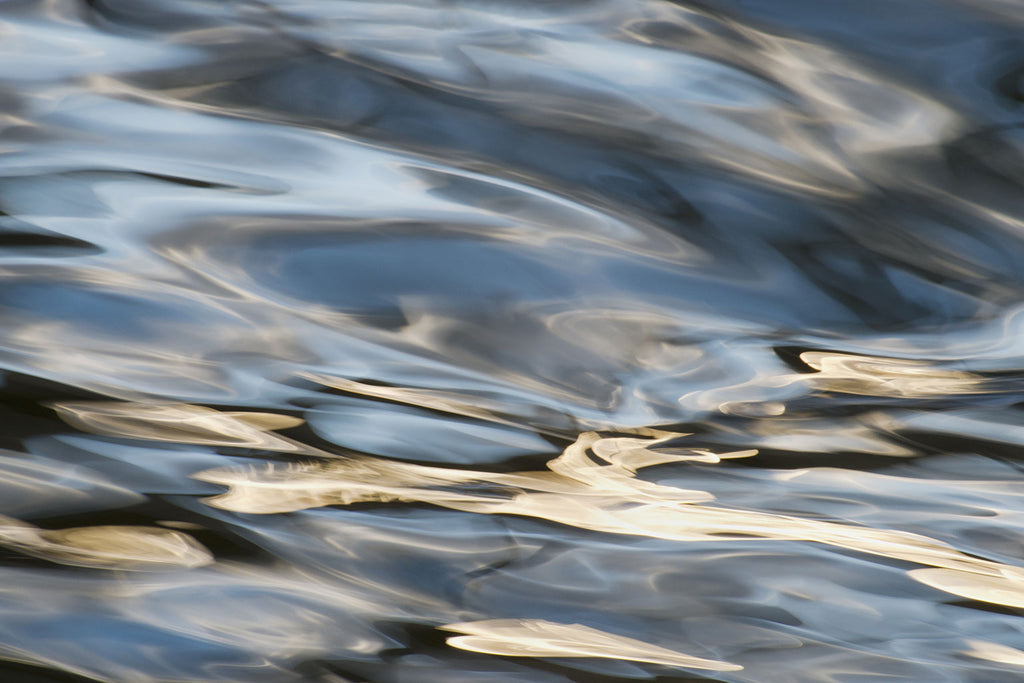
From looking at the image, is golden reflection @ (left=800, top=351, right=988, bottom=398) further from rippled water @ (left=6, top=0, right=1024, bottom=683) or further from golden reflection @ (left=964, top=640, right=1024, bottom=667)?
golden reflection @ (left=964, top=640, right=1024, bottom=667)

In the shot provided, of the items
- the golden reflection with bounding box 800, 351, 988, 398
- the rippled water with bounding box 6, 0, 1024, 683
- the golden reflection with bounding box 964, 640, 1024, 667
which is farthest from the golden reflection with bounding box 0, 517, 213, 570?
the golden reflection with bounding box 800, 351, 988, 398

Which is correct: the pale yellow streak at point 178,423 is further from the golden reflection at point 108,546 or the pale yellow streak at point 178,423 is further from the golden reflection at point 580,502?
the golden reflection at point 108,546

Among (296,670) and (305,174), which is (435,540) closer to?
(296,670)

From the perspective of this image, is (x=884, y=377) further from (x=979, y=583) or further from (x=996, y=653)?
(x=996, y=653)

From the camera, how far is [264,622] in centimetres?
74

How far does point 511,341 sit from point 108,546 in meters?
0.61

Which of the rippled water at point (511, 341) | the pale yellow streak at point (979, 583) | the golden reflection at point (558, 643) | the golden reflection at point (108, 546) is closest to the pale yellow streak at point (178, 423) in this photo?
the rippled water at point (511, 341)

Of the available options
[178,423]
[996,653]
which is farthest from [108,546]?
[996,653]

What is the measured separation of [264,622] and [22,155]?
0.97 meters

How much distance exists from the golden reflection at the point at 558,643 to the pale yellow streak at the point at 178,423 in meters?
0.28

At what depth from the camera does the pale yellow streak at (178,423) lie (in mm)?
975

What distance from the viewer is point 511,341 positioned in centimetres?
133

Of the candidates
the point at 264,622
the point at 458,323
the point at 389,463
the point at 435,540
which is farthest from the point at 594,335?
the point at 264,622

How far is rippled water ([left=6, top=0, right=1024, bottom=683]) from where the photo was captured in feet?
2.55
